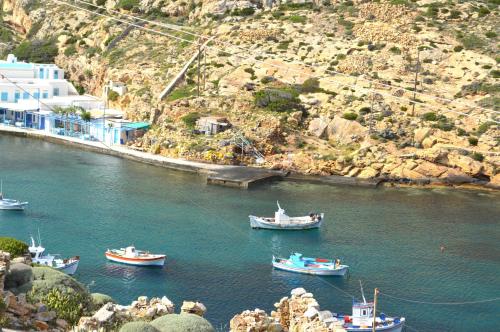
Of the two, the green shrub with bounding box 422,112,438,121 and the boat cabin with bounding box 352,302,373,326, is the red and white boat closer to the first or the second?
the boat cabin with bounding box 352,302,373,326

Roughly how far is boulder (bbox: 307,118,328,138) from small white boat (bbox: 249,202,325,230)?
79.9ft

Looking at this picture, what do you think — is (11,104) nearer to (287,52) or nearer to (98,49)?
(98,49)

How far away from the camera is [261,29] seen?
94.2m

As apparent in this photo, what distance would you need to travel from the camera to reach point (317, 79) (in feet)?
277

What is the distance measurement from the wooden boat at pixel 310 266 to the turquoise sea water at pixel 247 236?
1.94ft

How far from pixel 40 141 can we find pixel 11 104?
9526 millimetres

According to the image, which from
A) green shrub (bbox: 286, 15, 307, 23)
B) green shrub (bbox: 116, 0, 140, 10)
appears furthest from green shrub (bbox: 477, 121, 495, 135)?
green shrub (bbox: 116, 0, 140, 10)

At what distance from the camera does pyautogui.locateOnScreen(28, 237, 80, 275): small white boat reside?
42031mm

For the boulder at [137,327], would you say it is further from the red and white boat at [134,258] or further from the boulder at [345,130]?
the boulder at [345,130]

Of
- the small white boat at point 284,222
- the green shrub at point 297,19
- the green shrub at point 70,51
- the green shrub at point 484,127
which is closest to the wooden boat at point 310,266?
the small white boat at point 284,222

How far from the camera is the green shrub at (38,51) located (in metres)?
105

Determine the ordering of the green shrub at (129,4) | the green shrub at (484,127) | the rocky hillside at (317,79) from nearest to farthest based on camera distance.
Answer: the rocky hillside at (317,79) → the green shrub at (484,127) → the green shrub at (129,4)

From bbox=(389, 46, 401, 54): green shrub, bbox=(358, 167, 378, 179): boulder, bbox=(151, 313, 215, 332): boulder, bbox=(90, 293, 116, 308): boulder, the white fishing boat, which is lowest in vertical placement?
the white fishing boat

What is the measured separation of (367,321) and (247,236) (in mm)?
16908
